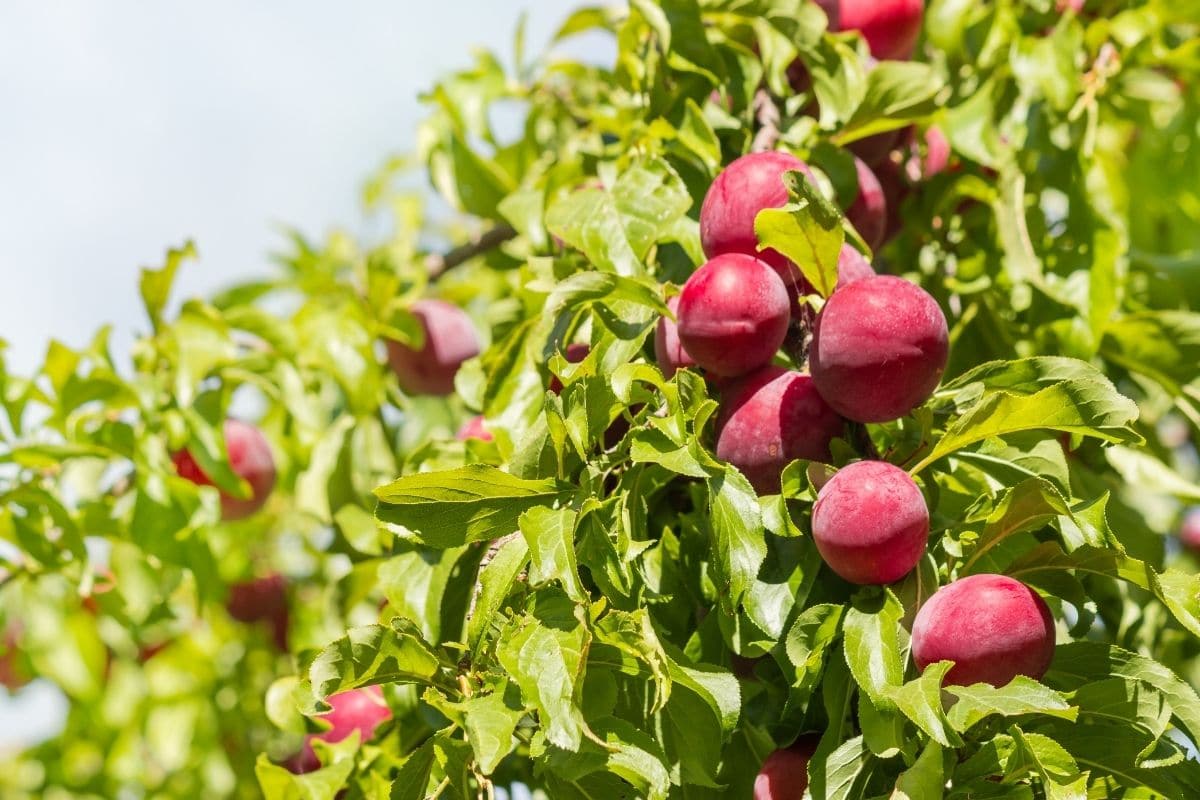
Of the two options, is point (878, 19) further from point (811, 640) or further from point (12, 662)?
point (12, 662)

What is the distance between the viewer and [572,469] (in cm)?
91

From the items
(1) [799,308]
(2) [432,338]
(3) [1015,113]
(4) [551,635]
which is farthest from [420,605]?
(3) [1015,113]

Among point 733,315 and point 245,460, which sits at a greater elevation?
point 733,315

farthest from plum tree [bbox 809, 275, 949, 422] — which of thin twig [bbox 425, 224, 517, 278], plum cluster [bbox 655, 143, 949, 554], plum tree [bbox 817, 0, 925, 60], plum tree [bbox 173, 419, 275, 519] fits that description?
plum tree [bbox 173, 419, 275, 519]

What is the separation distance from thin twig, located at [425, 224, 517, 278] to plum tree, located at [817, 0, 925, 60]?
1.70 ft

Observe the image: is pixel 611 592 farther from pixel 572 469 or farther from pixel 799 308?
pixel 799 308

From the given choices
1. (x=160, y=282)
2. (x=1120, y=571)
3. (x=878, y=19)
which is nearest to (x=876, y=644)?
(x=1120, y=571)

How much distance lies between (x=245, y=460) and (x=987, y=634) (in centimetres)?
125

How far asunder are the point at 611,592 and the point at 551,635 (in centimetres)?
8

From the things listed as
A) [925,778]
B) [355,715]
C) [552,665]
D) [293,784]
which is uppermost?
[552,665]

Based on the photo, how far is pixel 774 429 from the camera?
0.90m

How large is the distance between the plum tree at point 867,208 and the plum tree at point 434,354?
0.66 meters

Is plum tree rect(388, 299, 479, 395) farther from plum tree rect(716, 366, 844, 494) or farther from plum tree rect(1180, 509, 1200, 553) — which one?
plum tree rect(1180, 509, 1200, 553)

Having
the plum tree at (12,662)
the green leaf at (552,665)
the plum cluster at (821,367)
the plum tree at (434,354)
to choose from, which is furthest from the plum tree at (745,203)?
the plum tree at (12,662)
